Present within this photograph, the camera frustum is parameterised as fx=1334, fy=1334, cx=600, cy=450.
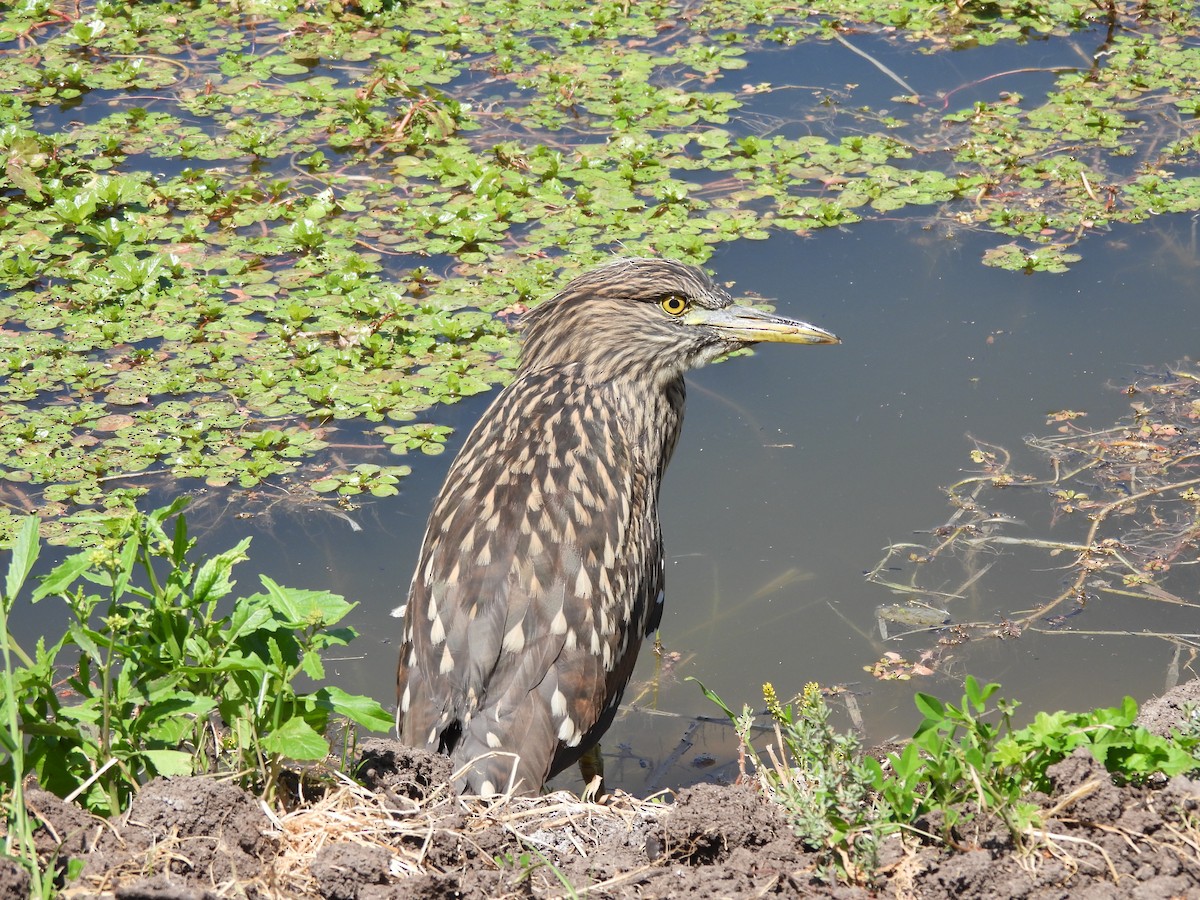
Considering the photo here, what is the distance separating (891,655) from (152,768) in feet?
10.9

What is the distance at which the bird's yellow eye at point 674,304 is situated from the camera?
5.28 meters

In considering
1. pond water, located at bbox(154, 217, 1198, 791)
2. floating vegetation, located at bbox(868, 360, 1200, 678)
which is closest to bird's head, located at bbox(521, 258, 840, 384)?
pond water, located at bbox(154, 217, 1198, 791)

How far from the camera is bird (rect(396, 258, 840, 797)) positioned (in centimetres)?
393

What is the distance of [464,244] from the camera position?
754 cm

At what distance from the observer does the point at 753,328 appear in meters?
5.32

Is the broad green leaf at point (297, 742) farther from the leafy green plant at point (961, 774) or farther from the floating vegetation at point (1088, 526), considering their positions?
the floating vegetation at point (1088, 526)

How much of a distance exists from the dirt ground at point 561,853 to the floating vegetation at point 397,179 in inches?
121

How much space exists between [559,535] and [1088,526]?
111 inches

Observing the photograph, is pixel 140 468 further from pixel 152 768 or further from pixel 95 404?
Result: pixel 152 768

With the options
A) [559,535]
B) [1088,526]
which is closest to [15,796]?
[559,535]

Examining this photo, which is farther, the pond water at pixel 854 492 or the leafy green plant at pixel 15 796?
the pond water at pixel 854 492

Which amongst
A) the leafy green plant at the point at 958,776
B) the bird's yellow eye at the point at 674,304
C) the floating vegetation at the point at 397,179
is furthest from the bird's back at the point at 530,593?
the floating vegetation at the point at 397,179

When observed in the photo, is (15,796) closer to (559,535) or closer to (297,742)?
(297,742)

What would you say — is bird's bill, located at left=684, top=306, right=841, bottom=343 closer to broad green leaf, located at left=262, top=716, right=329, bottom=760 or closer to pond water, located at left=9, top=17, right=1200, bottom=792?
pond water, located at left=9, top=17, right=1200, bottom=792
